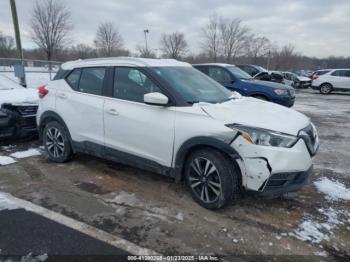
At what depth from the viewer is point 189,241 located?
9.18 feet

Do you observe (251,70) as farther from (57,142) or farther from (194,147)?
(194,147)

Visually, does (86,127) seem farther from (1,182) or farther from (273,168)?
(273,168)

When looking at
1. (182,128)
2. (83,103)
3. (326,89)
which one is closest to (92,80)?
(83,103)

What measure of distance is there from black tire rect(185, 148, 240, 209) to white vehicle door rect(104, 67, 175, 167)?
34cm

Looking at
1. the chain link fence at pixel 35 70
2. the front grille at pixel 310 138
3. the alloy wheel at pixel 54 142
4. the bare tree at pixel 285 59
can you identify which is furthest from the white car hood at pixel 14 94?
the bare tree at pixel 285 59

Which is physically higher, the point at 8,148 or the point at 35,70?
the point at 35,70

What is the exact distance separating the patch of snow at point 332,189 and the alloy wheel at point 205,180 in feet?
5.47

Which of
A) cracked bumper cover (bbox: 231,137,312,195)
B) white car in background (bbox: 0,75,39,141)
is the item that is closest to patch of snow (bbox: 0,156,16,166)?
white car in background (bbox: 0,75,39,141)

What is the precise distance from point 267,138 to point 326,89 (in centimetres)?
1956

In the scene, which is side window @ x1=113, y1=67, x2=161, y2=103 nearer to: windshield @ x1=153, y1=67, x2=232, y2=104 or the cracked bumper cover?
windshield @ x1=153, y1=67, x2=232, y2=104

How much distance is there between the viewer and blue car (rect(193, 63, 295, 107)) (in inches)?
332

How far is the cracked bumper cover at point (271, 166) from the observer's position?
115 inches

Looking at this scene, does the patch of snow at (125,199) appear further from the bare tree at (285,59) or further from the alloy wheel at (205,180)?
the bare tree at (285,59)

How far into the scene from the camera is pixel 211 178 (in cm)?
328
